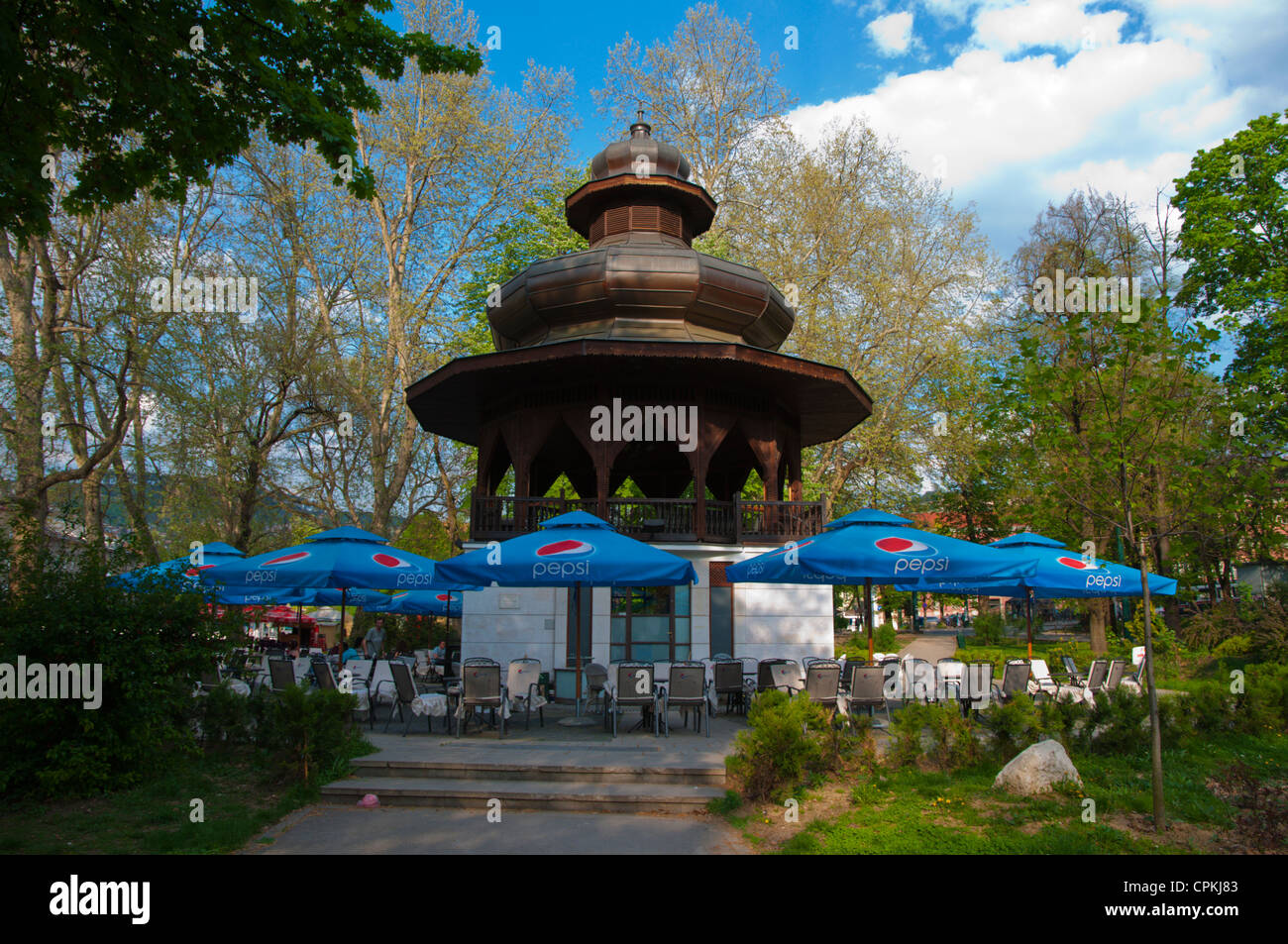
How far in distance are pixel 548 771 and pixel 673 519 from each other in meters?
9.90

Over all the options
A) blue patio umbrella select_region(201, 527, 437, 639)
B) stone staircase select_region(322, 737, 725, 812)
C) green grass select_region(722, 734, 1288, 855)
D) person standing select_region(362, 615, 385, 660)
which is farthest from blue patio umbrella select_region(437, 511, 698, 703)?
person standing select_region(362, 615, 385, 660)

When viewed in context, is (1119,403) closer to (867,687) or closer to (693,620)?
(867,687)

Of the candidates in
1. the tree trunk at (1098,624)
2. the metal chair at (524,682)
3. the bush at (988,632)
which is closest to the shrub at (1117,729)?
the metal chair at (524,682)

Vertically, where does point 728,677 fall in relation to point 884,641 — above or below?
above

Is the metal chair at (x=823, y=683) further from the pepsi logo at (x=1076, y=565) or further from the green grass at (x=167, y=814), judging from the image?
the green grass at (x=167, y=814)

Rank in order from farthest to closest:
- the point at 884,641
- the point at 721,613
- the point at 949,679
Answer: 1. the point at 884,641
2. the point at 721,613
3. the point at 949,679

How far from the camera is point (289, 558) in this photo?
1248 centimetres

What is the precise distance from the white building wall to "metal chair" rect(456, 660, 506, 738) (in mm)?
5296

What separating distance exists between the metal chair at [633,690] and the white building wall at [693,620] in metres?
5.19

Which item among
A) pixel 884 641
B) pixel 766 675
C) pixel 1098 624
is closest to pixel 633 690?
pixel 766 675

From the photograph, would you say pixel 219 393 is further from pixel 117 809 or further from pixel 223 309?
pixel 117 809

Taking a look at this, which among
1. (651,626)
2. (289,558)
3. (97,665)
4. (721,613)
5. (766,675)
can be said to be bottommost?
(766,675)

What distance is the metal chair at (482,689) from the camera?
10.6 metres
